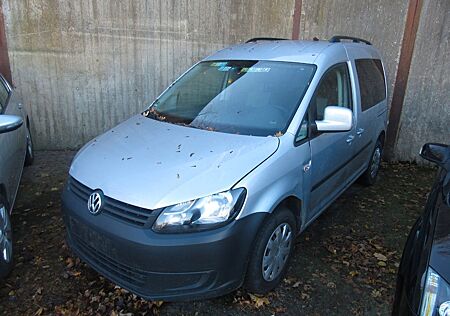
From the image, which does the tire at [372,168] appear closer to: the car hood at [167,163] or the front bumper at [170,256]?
the car hood at [167,163]

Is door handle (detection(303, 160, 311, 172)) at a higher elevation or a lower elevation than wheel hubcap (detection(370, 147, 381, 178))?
higher

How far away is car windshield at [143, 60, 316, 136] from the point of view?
2.88 m

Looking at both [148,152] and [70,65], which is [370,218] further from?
[70,65]

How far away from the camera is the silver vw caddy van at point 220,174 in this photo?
86.1 inches

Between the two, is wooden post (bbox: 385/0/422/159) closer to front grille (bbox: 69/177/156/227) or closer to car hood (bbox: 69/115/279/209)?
car hood (bbox: 69/115/279/209)

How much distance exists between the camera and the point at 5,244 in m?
2.83

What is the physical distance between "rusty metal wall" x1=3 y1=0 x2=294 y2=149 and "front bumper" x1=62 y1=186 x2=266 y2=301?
3696 mm

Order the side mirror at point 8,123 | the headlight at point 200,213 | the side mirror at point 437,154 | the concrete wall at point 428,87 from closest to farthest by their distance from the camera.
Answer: the headlight at point 200,213 → the side mirror at point 437,154 → the side mirror at point 8,123 → the concrete wall at point 428,87

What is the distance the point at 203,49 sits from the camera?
5.75m

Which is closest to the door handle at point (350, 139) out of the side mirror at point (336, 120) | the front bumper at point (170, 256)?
the side mirror at point (336, 120)

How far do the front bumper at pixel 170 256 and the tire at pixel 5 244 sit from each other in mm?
790

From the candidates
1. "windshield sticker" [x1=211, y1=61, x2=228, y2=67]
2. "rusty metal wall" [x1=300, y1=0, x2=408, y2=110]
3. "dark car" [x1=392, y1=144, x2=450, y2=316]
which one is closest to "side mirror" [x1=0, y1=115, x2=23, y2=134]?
"windshield sticker" [x1=211, y1=61, x2=228, y2=67]

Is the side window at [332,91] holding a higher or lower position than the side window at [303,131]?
higher

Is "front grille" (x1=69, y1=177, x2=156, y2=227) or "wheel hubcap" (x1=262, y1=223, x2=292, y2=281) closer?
"front grille" (x1=69, y1=177, x2=156, y2=227)
